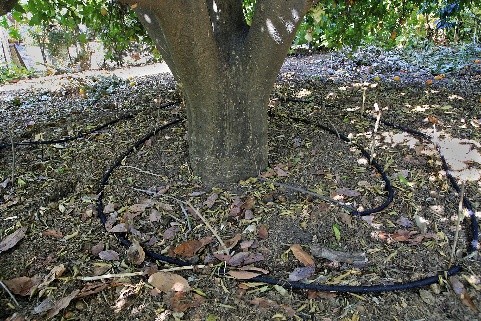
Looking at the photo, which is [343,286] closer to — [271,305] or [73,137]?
[271,305]

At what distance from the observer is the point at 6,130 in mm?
3744

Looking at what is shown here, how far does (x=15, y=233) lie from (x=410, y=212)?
2287mm

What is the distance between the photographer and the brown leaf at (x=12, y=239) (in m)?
2.29

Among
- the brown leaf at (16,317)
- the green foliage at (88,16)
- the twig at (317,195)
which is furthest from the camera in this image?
the green foliage at (88,16)

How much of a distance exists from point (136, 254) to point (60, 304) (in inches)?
16.8

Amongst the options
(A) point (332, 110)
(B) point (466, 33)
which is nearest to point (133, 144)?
(A) point (332, 110)

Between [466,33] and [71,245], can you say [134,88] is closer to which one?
[71,245]

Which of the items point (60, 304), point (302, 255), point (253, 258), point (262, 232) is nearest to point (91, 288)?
point (60, 304)

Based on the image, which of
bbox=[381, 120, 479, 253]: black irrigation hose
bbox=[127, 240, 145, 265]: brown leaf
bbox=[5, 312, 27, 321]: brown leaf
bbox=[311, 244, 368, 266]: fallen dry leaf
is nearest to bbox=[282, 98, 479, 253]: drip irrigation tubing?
bbox=[381, 120, 479, 253]: black irrigation hose

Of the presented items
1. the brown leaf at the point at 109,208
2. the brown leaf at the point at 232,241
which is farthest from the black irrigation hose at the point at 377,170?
the brown leaf at the point at 109,208

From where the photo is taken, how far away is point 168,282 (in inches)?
78.9

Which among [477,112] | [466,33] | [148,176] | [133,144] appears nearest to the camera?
[148,176]

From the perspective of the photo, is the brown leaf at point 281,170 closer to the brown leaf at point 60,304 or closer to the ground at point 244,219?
the ground at point 244,219

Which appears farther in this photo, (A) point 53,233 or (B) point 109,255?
(A) point 53,233
